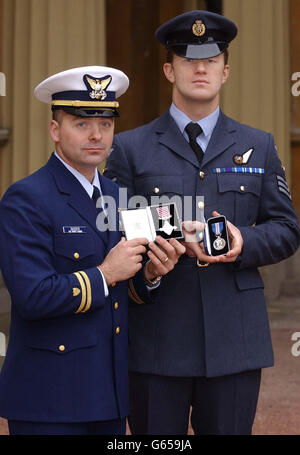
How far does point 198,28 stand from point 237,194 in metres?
0.63

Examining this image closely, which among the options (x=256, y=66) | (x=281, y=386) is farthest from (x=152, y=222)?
(x=256, y=66)

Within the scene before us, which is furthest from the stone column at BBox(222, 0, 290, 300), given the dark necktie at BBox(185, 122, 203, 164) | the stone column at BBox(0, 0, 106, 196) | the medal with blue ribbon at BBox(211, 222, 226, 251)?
the medal with blue ribbon at BBox(211, 222, 226, 251)

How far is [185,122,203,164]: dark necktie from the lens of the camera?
3.47 m

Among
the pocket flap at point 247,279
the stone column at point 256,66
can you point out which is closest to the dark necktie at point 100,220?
the pocket flap at point 247,279

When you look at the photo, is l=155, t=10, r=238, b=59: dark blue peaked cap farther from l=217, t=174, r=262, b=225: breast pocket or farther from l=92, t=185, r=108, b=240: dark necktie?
l=92, t=185, r=108, b=240: dark necktie

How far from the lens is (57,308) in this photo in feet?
9.58

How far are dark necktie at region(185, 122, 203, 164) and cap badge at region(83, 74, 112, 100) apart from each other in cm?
45

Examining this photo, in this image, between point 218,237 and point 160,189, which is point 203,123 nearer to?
point 160,189

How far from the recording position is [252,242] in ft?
11.0

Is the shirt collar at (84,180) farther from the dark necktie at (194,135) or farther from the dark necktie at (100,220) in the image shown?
the dark necktie at (194,135)

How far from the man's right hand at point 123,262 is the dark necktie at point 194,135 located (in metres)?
0.58

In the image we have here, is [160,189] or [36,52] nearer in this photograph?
[160,189]

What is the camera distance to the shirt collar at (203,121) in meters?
3.47
